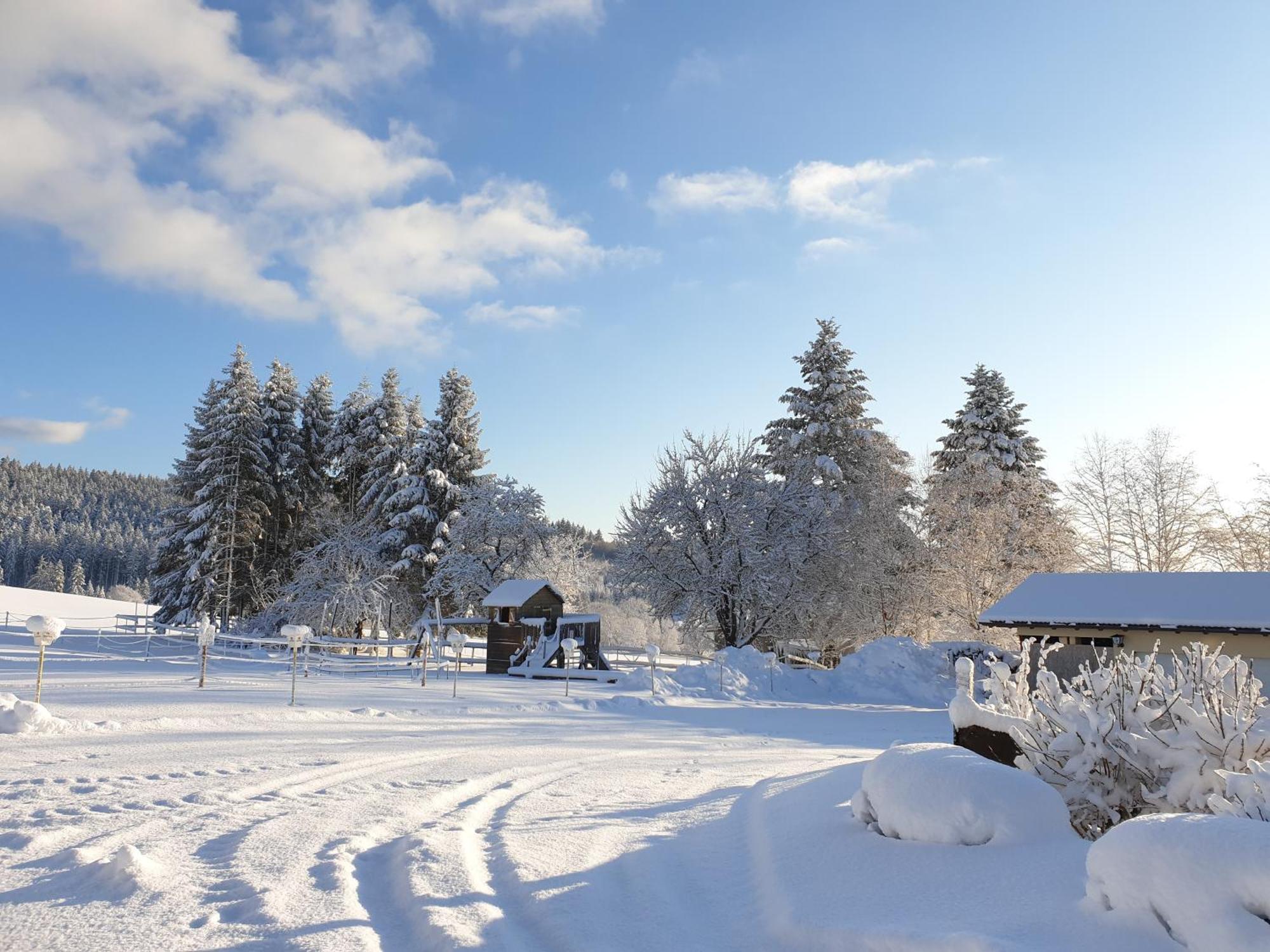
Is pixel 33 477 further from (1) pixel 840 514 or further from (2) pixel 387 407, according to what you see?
(1) pixel 840 514

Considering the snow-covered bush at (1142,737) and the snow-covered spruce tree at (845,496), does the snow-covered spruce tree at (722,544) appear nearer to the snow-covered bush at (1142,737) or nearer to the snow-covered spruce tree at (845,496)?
the snow-covered spruce tree at (845,496)

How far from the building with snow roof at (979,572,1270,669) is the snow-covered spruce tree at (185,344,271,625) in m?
32.7

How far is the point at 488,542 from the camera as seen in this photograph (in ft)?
129

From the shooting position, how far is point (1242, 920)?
331 cm

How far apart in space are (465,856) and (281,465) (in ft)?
128

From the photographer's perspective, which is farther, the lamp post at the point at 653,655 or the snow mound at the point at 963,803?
the lamp post at the point at 653,655

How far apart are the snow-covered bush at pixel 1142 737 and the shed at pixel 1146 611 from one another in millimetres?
11204

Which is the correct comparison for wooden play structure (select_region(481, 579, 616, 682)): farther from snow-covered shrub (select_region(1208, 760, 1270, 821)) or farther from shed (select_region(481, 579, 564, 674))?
snow-covered shrub (select_region(1208, 760, 1270, 821))

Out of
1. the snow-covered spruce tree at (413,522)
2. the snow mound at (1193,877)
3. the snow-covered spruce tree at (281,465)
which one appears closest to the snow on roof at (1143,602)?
the snow mound at (1193,877)

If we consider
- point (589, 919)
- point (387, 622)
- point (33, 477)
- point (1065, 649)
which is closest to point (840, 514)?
point (1065, 649)

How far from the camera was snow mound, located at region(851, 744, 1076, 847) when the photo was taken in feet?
17.2

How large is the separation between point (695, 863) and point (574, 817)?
1.65 m

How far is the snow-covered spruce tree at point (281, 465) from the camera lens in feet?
133

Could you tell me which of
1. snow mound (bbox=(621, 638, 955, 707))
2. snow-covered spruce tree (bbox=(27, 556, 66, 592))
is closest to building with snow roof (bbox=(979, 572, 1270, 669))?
snow mound (bbox=(621, 638, 955, 707))
